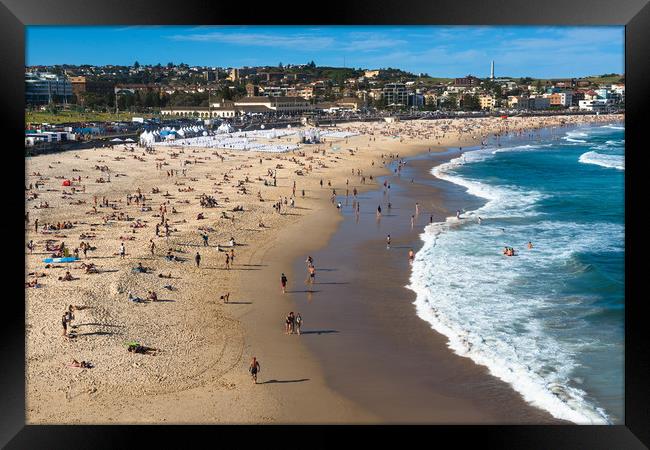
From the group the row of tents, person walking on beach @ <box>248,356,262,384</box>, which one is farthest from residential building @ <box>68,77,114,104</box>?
person walking on beach @ <box>248,356,262,384</box>

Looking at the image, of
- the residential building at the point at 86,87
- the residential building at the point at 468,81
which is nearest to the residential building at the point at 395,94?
the residential building at the point at 468,81

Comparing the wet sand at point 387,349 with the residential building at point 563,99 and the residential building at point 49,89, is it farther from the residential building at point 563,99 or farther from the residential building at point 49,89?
the residential building at point 563,99

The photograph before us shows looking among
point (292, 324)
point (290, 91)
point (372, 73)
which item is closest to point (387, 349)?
point (292, 324)

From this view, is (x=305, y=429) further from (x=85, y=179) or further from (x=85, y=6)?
(x=85, y=179)

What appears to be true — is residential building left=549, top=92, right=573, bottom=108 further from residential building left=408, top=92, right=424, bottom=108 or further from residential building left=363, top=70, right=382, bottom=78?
residential building left=363, top=70, right=382, bottom=78

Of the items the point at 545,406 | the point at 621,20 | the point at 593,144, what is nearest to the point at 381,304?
the point at 545,406

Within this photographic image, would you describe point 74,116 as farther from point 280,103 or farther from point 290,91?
point 290,91
